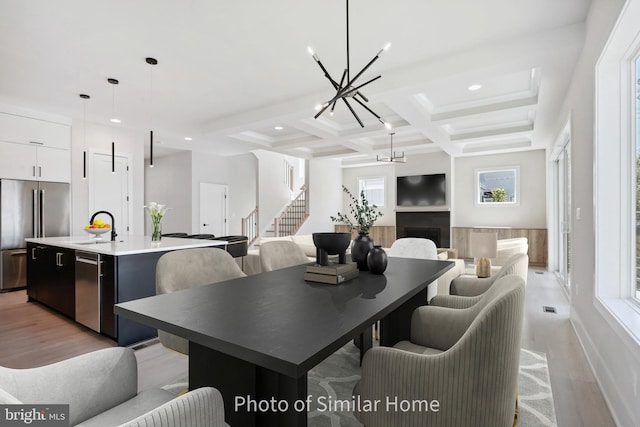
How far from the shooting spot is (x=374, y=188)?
9.62 metres

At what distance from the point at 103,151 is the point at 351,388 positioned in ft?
19.0

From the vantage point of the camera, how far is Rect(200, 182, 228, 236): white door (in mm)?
7988

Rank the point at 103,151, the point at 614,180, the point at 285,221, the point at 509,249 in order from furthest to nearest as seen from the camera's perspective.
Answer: the point at 285,221, the point at 103,151, the point at 509,249, the point at 614,180

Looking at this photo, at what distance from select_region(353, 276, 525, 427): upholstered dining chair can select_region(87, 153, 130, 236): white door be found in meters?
6.00

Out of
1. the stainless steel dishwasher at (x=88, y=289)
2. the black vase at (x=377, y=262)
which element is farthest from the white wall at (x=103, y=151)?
the black vase at (x=377, y=262)

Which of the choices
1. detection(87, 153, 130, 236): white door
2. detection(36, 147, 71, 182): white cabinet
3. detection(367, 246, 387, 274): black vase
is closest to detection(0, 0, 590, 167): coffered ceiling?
detection(36, 147, 71, 182): white cabinet

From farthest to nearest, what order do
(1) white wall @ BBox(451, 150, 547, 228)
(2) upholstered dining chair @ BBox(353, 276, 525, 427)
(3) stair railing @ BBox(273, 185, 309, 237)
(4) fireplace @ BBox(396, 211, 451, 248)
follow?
(3) stair railing @ BBox(273, 185, 309, 237) < (4) fireplace @ BBox(396, 211, 451, 248) < (1) white wall @ BBox(451, 150, 547, 228) < (2) upholstered dining chair @ BBox(353, 276, 525, 427)

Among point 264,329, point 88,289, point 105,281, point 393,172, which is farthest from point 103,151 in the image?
point 393,172

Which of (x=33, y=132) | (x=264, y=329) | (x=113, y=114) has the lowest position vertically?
(x=264, y=329)

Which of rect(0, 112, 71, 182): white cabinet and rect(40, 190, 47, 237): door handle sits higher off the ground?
rect(0, 112, 71, 182): white cabinet

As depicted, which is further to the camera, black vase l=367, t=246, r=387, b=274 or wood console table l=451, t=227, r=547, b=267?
wood console table l=451, t=227, r=547, b=267

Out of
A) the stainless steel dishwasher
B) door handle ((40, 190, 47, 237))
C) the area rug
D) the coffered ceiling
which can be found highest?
the coffered ceiling

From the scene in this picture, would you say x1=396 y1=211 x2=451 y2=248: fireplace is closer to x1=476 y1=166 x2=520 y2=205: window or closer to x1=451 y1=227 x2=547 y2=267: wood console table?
x1=451 y1=227 x2=547 y2=267: wood console table

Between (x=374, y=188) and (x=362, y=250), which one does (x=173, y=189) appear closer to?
(x=374, y=188)
